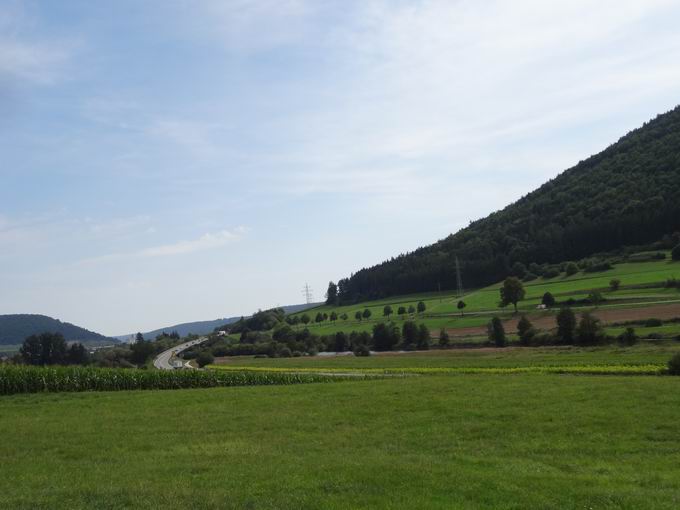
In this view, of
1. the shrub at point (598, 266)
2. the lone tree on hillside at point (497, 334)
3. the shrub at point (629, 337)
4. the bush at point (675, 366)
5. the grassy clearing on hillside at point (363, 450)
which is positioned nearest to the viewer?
the grassy clearing on hillside at point (363, 450)

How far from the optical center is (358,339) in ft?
322

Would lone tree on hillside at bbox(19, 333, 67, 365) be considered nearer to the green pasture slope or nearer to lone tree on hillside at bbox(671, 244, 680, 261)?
the green pasture slope

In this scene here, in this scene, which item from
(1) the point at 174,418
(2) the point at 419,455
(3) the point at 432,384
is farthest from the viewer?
(3) the point at 432,384

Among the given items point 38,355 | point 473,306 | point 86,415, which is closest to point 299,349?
point 473,306

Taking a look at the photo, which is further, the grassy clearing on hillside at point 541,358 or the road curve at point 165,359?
the road curve at point 165,359

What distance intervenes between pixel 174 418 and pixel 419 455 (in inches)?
546

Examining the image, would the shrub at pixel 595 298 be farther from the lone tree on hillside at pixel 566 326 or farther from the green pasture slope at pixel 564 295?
the lone tree on hillside at pixel 566 326

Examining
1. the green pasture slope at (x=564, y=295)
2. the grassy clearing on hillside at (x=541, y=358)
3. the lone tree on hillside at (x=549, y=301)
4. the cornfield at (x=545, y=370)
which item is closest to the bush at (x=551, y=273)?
the green pasture slope at (x=564, y=295)

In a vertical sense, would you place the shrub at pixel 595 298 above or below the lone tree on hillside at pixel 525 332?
above

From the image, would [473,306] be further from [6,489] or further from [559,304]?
[6,489]

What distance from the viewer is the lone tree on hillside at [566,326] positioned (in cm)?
6569

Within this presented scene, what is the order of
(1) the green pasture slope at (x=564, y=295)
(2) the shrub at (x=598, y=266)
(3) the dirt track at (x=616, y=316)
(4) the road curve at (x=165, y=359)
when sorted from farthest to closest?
(2) the shrub at (x=598, y=266)
(4) the road curve at (x=165, y=359)
(1) the green pasture slope at (x=564, y=295)
(3) the dirt track at (x=616, y=316)

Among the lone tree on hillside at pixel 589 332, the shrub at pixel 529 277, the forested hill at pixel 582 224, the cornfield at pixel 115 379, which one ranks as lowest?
the lone tree on hillside at pixel 589 332

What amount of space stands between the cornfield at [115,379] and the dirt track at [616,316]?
38.9 metres
